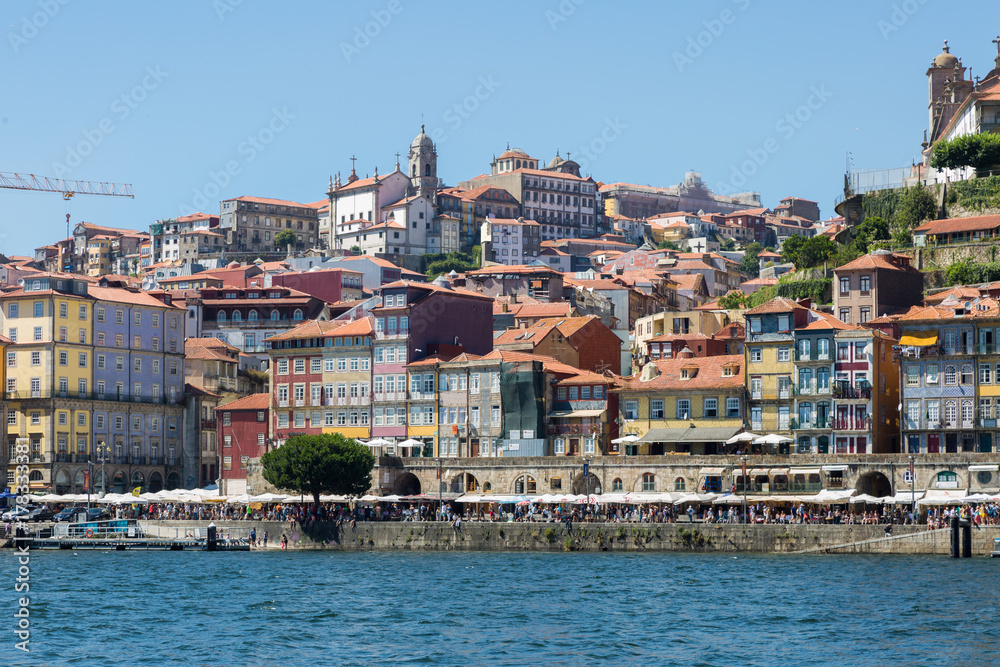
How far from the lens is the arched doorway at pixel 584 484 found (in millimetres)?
87562

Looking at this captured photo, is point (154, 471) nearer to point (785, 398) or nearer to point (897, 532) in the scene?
point (785, 398)

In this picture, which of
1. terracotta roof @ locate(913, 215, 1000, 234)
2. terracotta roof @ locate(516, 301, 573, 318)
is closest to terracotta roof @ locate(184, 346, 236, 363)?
terracotta roof @ locate(516, 301, 573, 318)

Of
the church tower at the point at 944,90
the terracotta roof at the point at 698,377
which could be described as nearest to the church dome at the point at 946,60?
the church tower at the point at 944,90

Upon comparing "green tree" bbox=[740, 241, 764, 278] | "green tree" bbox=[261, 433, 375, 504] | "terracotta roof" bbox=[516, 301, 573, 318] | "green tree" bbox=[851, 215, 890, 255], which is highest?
"green tree" bbox=[740, 241, 764, 278]

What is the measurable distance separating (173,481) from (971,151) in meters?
58.5

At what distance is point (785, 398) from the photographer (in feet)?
285

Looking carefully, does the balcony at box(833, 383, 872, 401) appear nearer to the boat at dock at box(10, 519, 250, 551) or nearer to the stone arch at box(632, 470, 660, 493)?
the stone arch at box(632, 470, 660, 493)

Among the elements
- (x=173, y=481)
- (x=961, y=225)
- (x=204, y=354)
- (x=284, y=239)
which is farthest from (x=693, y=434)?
(x=284, y=239)

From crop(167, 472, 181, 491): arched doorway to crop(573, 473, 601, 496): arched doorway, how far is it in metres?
34.5

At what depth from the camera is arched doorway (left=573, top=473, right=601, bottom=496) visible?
87562mm

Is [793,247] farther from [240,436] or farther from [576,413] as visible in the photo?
[240,436]

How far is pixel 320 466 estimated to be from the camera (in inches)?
3388

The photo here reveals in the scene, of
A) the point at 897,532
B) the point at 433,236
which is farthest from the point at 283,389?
the point at 433,236

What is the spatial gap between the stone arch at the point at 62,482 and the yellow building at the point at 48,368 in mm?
917
